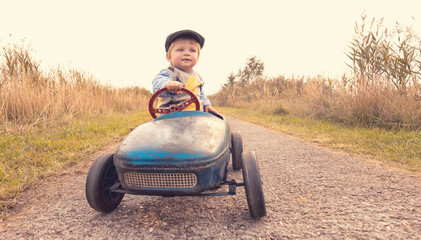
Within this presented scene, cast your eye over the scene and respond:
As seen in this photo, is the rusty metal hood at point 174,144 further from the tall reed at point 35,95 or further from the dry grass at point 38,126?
the tall reed at point 35,95

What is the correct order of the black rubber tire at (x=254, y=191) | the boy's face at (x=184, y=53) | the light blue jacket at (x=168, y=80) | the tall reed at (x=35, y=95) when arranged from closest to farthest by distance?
1. the black rubber tire at (x=254, y=191)
2. the light blue jacket at (x=168, y=80)
3. the boy's face at (x=184, y=53)
4. the tall reed at (x=35, y=95)

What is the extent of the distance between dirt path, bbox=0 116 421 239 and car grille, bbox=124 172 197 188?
29 cm

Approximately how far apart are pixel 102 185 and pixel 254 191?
1.00 m

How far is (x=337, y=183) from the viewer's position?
6.56 ft

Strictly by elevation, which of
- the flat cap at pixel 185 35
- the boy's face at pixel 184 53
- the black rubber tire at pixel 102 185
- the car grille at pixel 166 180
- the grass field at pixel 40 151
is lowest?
the grass field at pixel 40 151

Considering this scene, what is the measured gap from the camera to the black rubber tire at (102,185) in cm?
147

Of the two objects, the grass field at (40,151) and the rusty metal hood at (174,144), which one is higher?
the rusty metal hood at (174,144)

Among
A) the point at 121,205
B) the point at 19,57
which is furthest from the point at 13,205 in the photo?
the point at 19,57

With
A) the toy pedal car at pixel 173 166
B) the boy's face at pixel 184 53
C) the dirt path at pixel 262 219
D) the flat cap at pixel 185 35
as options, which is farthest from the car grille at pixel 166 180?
the flat cap at pixel 185 35

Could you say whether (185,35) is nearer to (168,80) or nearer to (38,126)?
(168,80)

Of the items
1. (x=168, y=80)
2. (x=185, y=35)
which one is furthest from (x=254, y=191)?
(x=185, y=35)

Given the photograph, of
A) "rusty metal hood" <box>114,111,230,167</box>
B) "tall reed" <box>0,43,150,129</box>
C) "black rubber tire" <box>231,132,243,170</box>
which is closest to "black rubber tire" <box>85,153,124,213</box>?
"rusty metal hood" <box>114,111,230,167</box>

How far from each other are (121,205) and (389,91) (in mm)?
5071

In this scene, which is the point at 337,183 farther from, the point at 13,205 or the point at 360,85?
the point at 360,85
